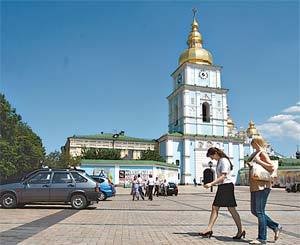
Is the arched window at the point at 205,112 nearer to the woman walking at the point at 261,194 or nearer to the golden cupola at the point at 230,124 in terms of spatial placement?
the golden cupola at the point at 230,124

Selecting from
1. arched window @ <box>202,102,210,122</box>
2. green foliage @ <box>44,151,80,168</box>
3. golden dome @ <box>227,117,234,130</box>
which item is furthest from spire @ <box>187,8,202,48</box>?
green foliage @ <box>44,151,80,168</box>

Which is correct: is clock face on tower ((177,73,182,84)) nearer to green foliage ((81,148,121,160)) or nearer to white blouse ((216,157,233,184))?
green foliage ((81,148,121,160))

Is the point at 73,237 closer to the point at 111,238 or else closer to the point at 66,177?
the point at 111,238

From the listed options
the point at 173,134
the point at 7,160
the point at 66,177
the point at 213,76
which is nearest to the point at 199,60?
the point at 213,76

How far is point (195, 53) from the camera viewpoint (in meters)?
77.6

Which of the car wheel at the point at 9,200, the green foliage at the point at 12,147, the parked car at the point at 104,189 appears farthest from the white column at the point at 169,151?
the car wheel at the point at 9,200

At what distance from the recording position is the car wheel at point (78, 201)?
647 inches

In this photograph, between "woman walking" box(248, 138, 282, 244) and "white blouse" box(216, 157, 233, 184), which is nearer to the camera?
"woman walking" box(248, 138, 282, 244)

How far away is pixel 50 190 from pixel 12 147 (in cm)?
3277

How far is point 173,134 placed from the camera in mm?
75312

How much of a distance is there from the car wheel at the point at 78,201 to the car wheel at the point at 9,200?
7.29 feet

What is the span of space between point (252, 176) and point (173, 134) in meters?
67.5

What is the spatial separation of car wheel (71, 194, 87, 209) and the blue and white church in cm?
5681

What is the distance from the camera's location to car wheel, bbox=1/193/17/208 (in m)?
16.2
